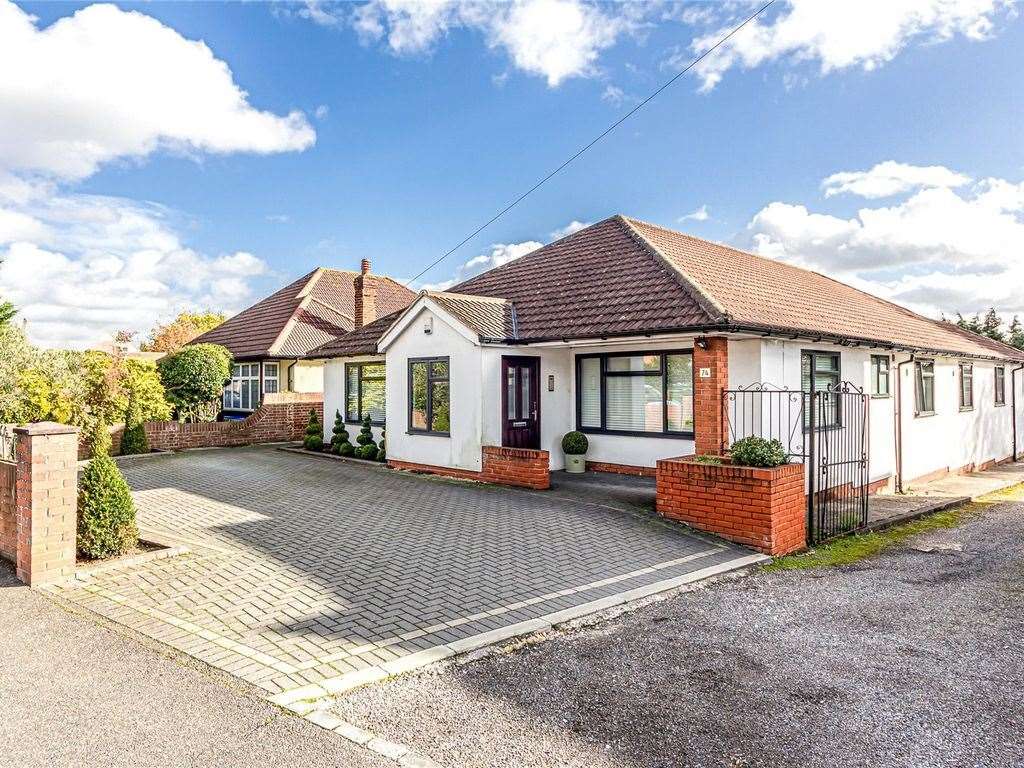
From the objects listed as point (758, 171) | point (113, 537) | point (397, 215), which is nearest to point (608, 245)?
point (758, 171)

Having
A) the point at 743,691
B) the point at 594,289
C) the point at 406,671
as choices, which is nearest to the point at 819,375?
the point at 594,289

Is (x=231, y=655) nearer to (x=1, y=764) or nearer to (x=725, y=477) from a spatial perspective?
(x=1, y=764)

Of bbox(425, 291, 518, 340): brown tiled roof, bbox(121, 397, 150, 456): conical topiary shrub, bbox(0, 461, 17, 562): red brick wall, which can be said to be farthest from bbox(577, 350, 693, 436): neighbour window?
bbox(121, 397, 150, 456): conical topiary shrub

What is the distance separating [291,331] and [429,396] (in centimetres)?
1200

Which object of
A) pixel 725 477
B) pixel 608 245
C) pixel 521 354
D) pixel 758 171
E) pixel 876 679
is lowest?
pixel 876 679

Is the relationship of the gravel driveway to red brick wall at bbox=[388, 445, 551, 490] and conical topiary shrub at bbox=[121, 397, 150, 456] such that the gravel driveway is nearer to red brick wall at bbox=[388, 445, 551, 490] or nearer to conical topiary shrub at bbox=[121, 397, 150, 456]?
red brick wall at bbox=[388, 445, 551, 490]

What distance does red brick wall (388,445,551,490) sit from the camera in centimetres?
1155

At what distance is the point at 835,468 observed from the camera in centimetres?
1143

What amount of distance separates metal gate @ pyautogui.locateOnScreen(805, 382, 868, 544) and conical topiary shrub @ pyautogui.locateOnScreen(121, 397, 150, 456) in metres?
16.9

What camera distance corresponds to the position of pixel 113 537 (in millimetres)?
6992

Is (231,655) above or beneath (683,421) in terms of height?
beneath

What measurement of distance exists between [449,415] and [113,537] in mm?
7224

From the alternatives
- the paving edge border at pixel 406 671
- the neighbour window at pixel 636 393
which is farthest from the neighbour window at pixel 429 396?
the paving edge border at pixel 406 671

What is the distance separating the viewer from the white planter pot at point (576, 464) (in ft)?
44.5
